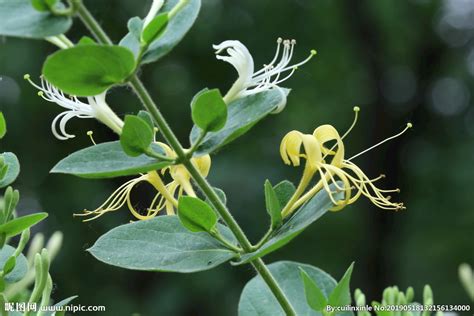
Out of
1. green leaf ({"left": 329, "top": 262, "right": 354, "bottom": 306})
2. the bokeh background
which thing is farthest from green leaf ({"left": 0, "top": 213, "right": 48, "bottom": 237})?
the bokeh background

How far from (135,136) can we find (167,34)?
0.08 meters

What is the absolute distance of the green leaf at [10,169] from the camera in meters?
0.69

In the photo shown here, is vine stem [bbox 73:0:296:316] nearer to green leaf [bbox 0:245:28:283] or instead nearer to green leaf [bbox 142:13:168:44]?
green leaf [bbox 142:13:168:44]

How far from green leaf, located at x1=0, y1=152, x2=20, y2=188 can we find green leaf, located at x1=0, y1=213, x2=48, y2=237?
0.06 metres

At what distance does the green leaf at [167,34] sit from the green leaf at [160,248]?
0.43 feet

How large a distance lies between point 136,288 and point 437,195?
6.49 ft

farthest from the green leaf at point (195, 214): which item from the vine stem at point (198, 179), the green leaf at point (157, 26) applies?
the green leaf at point (157, 26)

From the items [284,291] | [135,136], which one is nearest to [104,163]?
[135,136]

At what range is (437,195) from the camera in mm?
5348

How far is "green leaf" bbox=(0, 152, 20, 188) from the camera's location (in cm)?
69

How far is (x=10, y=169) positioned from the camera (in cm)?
71

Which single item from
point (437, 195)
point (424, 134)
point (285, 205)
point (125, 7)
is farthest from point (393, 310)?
point (424, 134)

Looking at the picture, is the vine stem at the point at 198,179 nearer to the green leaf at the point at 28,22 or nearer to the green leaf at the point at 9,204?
the green leaf at the point at 28,22

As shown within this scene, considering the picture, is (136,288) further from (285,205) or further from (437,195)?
(285,205)
